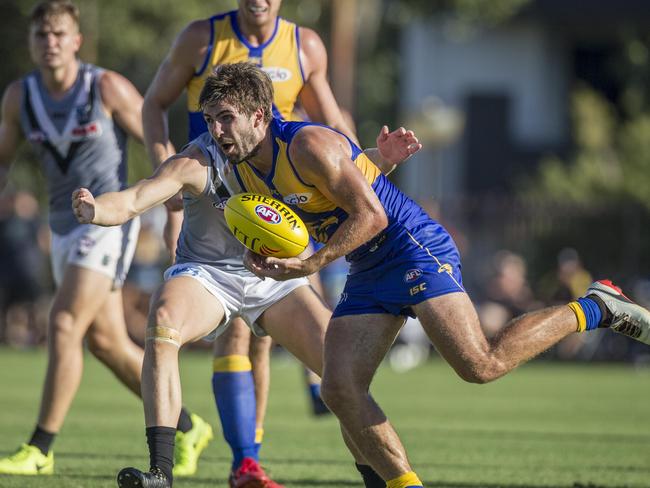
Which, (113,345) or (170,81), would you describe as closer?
(170,81)

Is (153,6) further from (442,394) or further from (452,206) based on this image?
(442,394)

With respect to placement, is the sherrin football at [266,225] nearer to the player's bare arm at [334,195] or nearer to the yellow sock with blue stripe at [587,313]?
the player's bare arm at [334,195]

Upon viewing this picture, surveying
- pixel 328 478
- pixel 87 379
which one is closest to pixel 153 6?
pixel 87 379

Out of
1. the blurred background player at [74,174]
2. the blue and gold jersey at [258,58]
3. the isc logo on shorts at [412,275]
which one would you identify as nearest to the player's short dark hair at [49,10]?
the blurred background player at [74,174]

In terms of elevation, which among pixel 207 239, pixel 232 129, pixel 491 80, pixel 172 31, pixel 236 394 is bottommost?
pixel 236 394

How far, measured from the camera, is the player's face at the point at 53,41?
24.4 feet

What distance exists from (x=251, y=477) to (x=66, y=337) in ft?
5.23

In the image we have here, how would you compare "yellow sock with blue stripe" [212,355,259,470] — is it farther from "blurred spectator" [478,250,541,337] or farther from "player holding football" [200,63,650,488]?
"blurred spectator" [478,250,541,337]

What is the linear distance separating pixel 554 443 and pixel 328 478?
2642 millimetres

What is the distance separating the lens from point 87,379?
594 inches

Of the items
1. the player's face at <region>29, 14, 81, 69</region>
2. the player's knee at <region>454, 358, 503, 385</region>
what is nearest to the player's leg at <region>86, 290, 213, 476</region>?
the player's face at <region>29, 14, 81, 69</region>

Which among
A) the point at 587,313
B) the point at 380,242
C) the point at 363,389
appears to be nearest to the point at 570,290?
the point at 587,313

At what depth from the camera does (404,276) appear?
5.52m

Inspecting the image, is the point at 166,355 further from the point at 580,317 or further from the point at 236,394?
the point at 580,317
